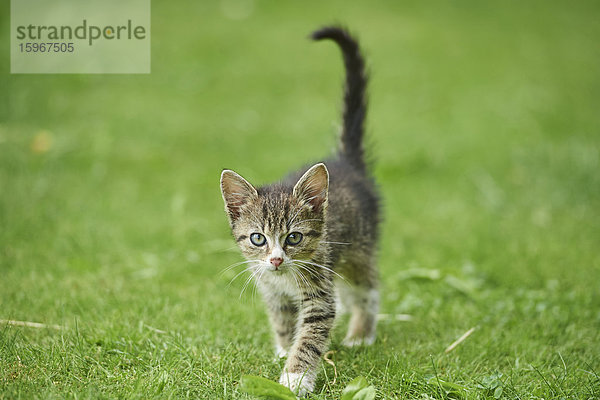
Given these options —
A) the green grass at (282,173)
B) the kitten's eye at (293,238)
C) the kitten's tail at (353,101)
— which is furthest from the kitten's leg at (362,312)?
the kitten's tail at (353,101)

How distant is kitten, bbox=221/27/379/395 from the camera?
3.53 m

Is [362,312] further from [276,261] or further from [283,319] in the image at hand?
[276,261]

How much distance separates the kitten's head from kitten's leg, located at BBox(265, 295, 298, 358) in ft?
1.24

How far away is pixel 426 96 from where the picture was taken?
9.89m

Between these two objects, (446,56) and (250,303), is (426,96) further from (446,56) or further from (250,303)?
(250,303)

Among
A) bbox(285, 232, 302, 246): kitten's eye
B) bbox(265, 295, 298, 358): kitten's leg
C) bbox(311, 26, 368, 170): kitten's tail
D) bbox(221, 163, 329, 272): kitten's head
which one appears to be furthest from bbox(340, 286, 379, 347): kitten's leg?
bbox(311, 26, 368, 170): kitten's tail

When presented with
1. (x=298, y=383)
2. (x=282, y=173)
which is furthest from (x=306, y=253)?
(x=282, y=173)

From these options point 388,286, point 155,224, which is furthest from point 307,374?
point 155,224

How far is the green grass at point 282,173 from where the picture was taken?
3.54 meters

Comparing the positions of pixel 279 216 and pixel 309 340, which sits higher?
pixel 279 216

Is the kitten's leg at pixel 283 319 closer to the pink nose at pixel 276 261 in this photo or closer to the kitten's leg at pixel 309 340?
the kitten's leg at pixel 309 340

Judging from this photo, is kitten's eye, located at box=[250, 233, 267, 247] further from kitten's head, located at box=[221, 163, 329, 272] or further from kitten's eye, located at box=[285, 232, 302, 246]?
kitten's eye, located at box=[285, 232, 302, 246]

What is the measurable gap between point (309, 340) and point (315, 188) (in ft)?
3.03

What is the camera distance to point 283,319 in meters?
3.88
